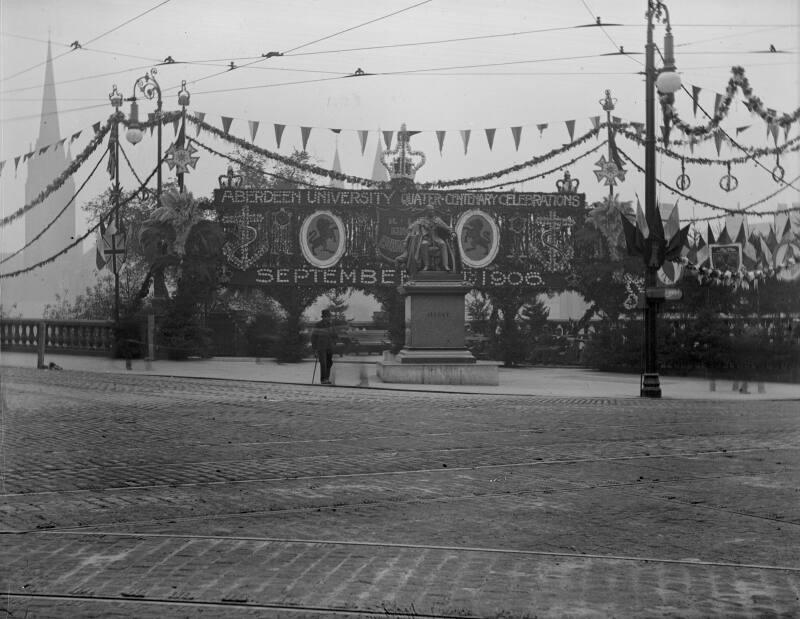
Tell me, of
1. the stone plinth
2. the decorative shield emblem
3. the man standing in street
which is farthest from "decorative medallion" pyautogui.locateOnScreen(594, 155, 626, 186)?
the man standing in street

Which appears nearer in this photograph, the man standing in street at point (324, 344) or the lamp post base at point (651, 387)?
the lamp post base at point (651, 387)

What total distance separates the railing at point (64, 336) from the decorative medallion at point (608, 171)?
1732 centimetres

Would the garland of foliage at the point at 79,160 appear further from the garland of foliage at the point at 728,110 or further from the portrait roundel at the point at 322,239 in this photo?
the garland of foliage at the point at 728,110

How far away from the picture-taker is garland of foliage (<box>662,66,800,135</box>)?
23.8 metres

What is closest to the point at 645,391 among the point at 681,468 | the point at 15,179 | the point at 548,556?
the point at 681,468

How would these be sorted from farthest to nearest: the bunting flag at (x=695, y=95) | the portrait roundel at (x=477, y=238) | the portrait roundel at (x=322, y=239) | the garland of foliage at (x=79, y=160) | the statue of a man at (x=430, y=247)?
the portrait roundel at (x=477, y=238) → the portrait roundel at (x=322, y=239) → the garland of foliage at (x=79, y=160) → the bunting flag at (x=695, y=95) → the statue of a man at (x=430, y=247)

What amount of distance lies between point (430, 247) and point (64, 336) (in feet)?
44.3

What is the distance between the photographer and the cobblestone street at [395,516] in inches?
191

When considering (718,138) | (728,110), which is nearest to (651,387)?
(728,110)

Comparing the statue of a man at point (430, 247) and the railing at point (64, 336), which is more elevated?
the statue of a man at point (430, 247)

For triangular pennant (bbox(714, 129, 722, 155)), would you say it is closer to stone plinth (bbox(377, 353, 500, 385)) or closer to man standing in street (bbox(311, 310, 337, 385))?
stone plinth (bbox(377, 353, 500, 385))

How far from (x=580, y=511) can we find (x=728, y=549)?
4.59 ft

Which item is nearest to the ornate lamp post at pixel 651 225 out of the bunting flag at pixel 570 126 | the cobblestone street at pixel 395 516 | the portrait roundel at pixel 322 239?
the cobblestone street at pixel 395 516

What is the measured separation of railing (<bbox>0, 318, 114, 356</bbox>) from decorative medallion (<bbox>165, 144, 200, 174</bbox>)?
6197 millimetres
